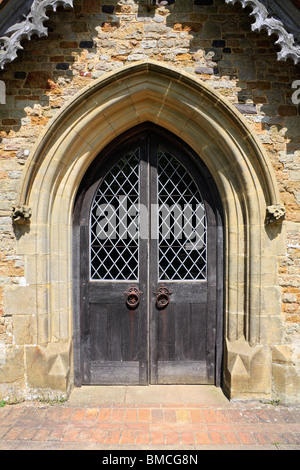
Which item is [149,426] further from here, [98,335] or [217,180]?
[217,180]

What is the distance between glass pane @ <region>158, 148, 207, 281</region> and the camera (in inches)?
178

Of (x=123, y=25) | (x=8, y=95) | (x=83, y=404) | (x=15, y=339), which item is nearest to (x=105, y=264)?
(x=15, y=339)

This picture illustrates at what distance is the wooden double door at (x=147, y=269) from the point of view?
14.7 feet

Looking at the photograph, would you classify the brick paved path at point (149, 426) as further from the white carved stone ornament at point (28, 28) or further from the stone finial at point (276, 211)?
the white carved stone ornament at point (28, 28)

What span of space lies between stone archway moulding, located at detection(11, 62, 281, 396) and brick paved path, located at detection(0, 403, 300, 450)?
1.04 feet

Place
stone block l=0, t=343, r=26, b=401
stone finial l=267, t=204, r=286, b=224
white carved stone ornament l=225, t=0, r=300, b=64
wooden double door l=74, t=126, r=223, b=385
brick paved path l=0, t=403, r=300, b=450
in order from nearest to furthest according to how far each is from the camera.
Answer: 1. brick paved path l=0, t=403, r=300, b=450
2. white carved stone ornament l=225, t=0, r=300, b=64
3. stone finial l=267, t=204, r=286, b=224
4. stone block l=0, t=343, r=26, b=401
5. wooden double door l=74, t=126, r=223, b=385

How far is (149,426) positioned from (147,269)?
5.87 feet

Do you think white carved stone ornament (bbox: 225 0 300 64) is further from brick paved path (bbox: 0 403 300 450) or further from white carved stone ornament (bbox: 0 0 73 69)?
brick paved path (bbox: 0 403 300 450)

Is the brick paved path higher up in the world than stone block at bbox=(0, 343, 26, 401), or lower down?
lower down

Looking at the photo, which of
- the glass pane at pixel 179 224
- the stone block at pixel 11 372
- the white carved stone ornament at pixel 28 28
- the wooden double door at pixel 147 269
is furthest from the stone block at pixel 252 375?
the white carved stone ornament at pixel 28 28

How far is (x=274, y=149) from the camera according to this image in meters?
4.07

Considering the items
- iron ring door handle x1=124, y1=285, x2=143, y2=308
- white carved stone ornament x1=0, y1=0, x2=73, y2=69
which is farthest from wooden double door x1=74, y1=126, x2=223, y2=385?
white carved stone ornament x1=0, y1=0, x2=73, y2=69

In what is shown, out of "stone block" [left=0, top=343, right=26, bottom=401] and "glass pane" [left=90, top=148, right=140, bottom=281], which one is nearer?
"stone block" [left=0, top=343, right=26, bottom=401]

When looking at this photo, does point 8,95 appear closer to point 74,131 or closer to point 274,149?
point 74,131
